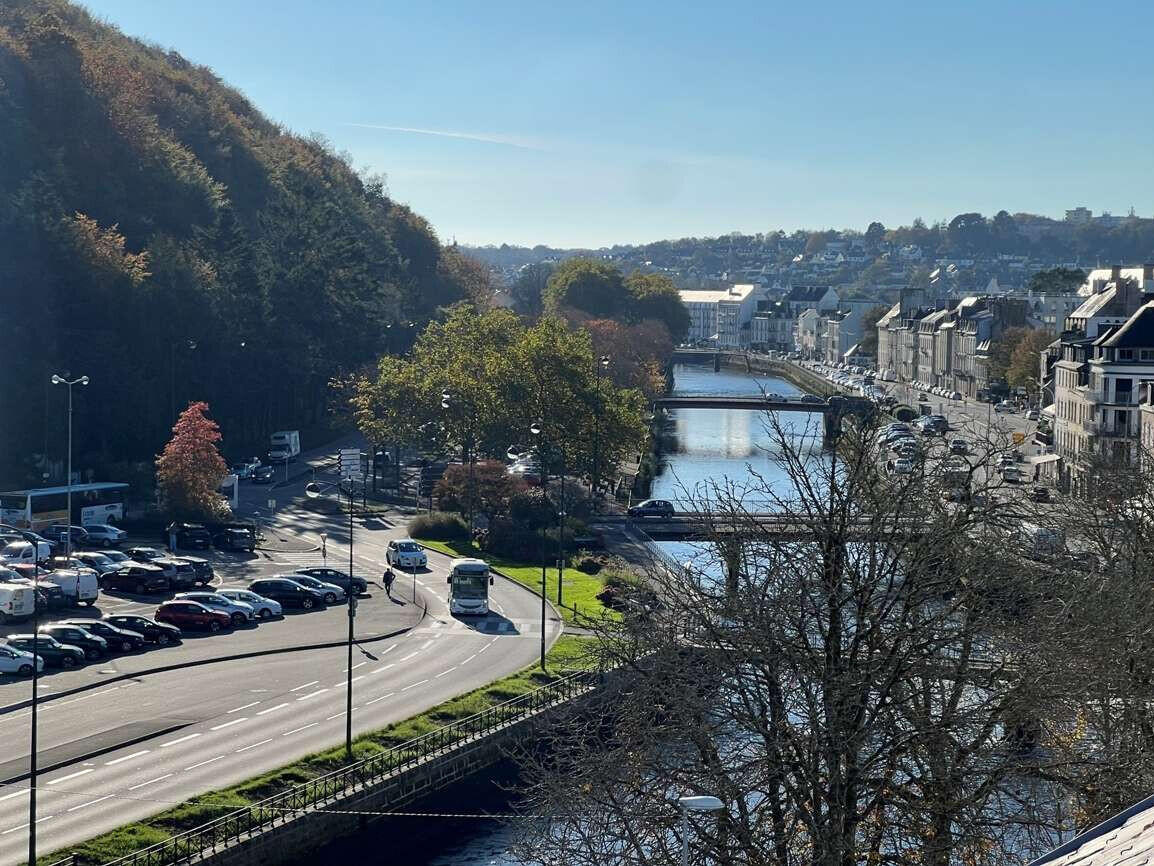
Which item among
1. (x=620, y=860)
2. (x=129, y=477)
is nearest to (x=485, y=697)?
(x=620, y=860)

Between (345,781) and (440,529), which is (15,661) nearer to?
(345,781)

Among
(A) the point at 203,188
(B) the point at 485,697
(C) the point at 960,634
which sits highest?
(A) the point at 203,188

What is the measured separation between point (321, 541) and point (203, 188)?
45.5m

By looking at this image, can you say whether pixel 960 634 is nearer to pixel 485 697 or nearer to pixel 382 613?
pixel 485 697

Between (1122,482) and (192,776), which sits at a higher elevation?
(1122,482)

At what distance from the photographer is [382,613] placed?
49781 mm

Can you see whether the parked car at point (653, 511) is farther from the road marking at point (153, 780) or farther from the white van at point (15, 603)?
the road marking at point (153, 780)

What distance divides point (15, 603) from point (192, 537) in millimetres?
15775

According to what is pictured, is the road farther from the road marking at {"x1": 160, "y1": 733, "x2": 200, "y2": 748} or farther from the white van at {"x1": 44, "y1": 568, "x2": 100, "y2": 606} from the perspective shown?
the white van at {"x1": 44, "y1": 568, "x2": 100, "y2": 606}

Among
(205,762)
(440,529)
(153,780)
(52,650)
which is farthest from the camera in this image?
(440,529)

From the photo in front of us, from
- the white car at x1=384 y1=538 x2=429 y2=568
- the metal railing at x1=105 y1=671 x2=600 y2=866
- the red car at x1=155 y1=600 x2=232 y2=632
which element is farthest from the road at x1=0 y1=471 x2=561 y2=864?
the white car at x1=384 y1=538 x2=429 y2=568

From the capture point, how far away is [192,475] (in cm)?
6306

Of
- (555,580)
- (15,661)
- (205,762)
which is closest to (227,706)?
(205,762)

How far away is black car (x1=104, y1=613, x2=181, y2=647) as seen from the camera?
143ft
